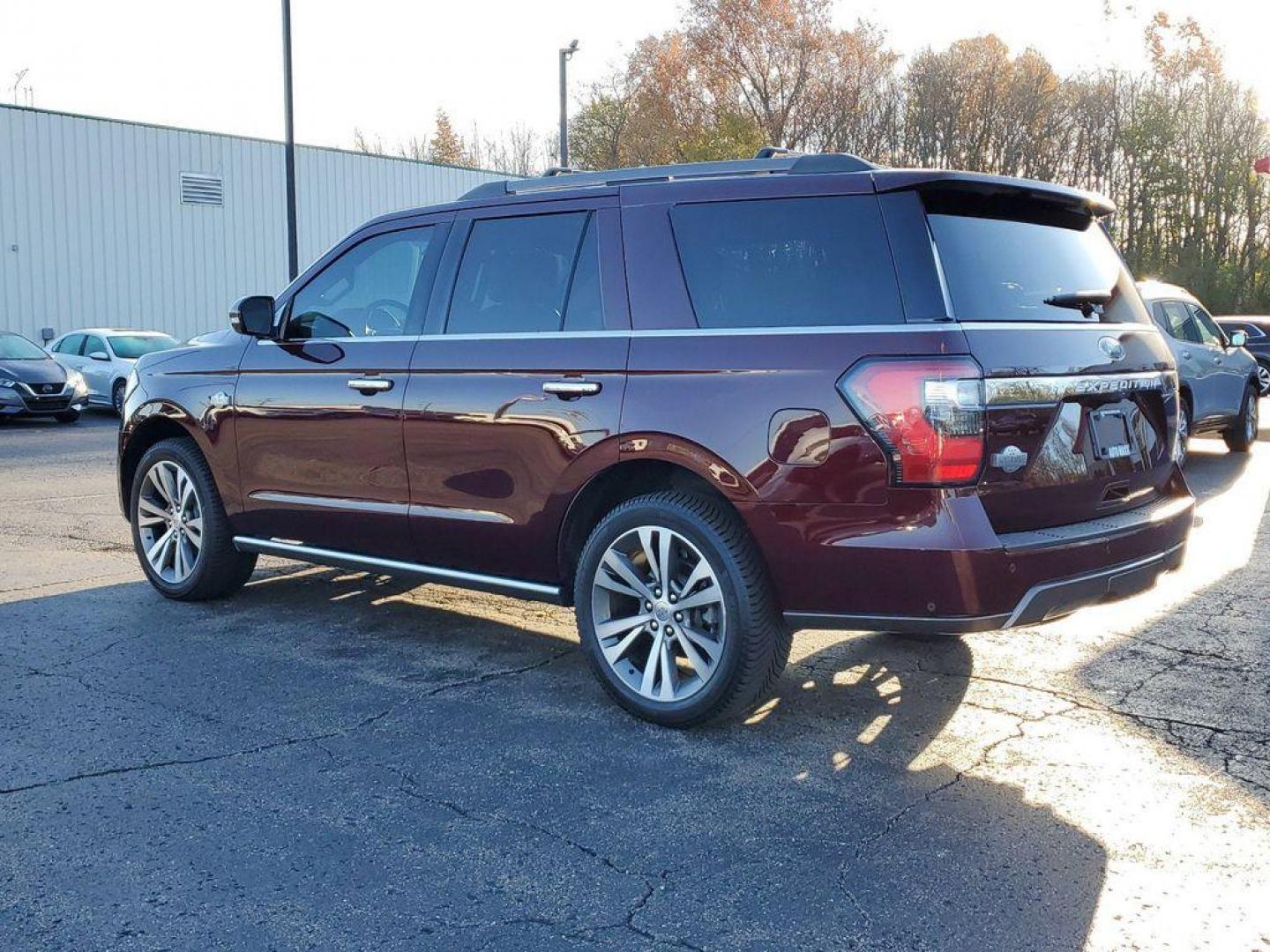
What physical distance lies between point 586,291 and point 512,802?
1945 millimetres

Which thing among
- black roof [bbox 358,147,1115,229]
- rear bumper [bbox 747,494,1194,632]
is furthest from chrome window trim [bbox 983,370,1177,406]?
black roof [bbox 358,147,1115,229]

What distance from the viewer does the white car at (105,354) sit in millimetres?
20688

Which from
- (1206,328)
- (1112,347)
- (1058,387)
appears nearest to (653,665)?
(1058,387)

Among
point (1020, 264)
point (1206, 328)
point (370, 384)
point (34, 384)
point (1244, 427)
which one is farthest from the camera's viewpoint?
point (34, 384)

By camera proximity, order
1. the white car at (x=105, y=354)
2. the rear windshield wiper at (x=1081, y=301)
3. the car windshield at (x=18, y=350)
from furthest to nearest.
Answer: the white car at (x=105, y=354), the car windshield at (x=18, y=350), the rear windshield wiper at (x=1081, y=301)

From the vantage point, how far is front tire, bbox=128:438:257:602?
6.25 meters

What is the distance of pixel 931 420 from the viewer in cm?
383

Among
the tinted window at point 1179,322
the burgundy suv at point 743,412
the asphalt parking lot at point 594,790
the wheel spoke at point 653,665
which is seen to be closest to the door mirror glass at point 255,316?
the burgundy suv at point 743,412

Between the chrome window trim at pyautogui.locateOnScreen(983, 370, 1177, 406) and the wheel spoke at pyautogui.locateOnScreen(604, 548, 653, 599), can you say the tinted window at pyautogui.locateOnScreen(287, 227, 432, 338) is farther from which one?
the chrome window trim at pyautogui.locateOnScreen(983, 370, 1177, 406)

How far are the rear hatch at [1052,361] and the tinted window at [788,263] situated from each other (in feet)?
0.68

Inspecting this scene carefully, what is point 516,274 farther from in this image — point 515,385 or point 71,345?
point 71,345

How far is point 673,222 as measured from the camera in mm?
4656

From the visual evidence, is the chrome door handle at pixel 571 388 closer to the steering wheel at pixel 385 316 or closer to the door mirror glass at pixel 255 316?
the steering wheel at pixel 385 316

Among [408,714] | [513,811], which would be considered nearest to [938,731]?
[513,811]
